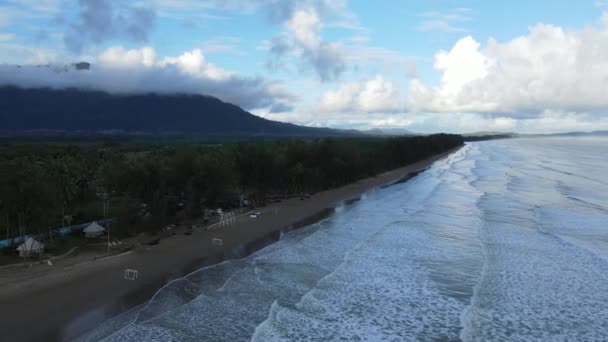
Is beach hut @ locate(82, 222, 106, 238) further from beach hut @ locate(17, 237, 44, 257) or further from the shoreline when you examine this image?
beach hut @ locate(17, 237, 44, 257)

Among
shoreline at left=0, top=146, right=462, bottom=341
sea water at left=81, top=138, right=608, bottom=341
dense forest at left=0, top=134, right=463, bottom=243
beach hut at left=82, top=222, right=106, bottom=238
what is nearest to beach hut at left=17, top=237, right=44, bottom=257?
dense forest at left=0, top=134, right=463, bottom=243

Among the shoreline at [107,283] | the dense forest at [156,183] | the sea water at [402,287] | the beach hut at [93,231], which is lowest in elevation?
the sea water at [402,287]

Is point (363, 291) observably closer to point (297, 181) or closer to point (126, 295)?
point (126, 295)

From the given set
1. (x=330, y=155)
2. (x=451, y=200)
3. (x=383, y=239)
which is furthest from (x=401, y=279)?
(x=330, y=155)

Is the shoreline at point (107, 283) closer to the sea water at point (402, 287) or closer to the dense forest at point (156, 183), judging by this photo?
the sea water at point (402, 287)

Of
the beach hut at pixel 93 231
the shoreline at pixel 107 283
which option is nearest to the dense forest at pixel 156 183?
the beach hut at pixel 93 231

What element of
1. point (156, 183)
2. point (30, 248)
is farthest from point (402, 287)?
point (30, 248)
